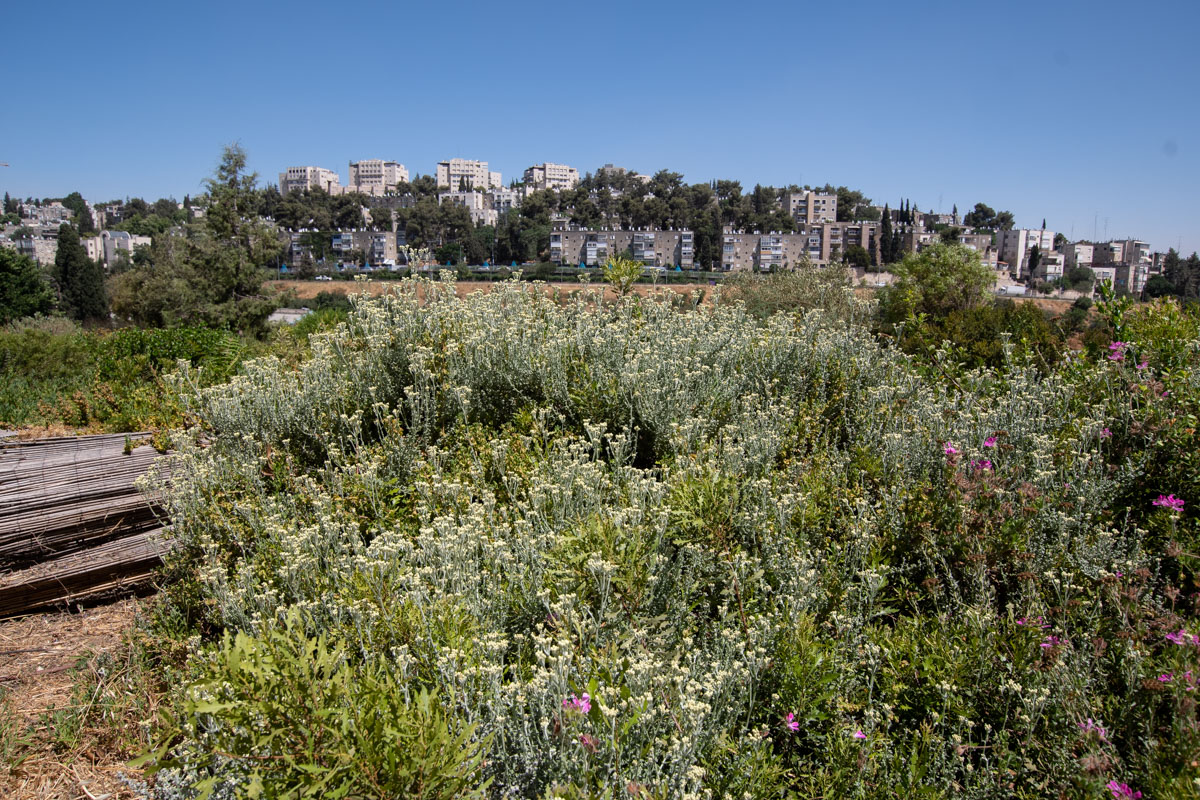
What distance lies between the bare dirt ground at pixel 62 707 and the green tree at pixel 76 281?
5791 centimetres

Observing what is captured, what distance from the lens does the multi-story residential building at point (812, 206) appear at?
142000 millimetres

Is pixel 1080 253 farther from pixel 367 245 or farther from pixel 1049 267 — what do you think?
pixel 367 245

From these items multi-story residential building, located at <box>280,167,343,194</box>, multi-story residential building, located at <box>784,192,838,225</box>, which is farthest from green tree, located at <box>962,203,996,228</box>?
multi-story residential building, located at <box>280,167,343,194</box>

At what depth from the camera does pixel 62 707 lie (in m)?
3.50

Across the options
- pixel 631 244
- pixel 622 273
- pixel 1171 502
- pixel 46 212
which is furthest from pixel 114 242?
pixel 1171 502

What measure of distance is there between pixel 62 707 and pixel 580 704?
322cm

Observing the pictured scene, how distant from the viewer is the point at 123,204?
7293 inches

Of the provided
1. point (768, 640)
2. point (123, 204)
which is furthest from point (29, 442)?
point (123, 204)

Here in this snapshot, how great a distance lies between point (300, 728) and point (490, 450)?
2332mm

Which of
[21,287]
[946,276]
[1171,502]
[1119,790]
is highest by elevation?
[946,276]

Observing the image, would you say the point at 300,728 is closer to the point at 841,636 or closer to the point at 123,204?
the point at 841,636

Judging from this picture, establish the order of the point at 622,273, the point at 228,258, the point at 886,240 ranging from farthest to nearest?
the point at 886,240 < the point at 228,258 < the point at 622,273

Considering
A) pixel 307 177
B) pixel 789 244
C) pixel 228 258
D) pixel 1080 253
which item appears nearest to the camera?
pixel 228 258

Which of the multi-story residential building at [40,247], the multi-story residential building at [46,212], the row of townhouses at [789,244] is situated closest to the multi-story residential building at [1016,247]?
the row of townhouses at [789,244]
